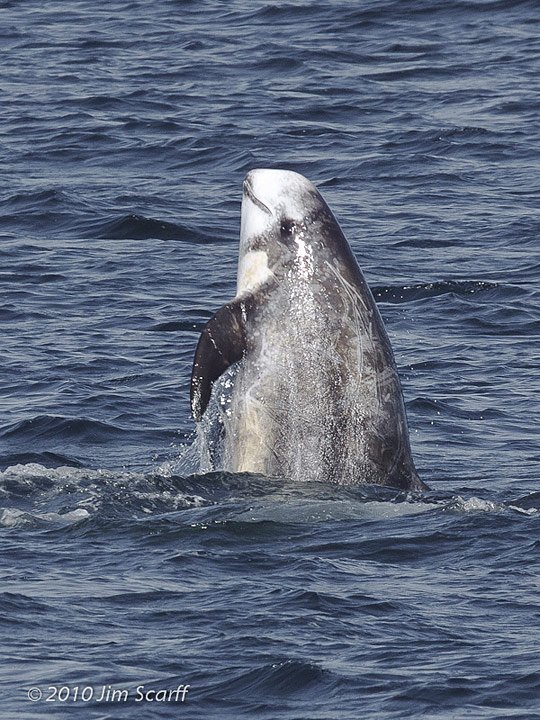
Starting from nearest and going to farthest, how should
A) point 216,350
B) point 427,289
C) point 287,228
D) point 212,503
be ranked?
point 212,503 < point 216,350 < point 287,228 < point 427,289

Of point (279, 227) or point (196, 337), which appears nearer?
point (279, 227)

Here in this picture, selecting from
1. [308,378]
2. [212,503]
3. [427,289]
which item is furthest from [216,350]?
[427,289]

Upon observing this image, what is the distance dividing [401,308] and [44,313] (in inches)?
164

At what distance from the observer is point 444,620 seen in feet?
36.0

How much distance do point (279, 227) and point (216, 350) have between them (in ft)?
4.48

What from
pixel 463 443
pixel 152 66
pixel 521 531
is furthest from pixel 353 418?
pixel 152 66

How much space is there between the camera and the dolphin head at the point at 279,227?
47.3ft

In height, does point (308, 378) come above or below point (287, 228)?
below

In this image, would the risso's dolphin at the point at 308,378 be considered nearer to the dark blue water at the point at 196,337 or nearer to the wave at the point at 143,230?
the dark blue water at the point at 196,337

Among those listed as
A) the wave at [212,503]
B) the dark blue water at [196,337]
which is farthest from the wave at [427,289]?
the wave at [212,503]

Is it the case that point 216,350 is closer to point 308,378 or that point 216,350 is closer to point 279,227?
point 308,378

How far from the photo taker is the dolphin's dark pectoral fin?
13.8m

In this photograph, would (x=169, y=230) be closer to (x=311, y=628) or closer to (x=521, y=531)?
(x=521, y=531)

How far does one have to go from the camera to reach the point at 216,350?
1389 centimetres
